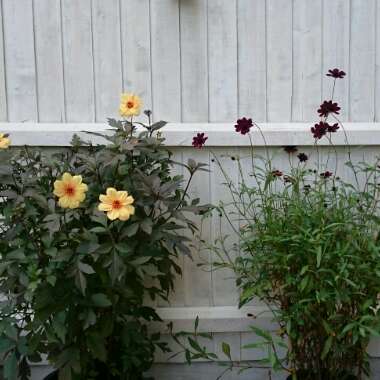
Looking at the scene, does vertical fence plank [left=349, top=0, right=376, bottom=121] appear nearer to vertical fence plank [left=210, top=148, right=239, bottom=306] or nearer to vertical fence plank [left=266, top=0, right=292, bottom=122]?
vertical fence plank [left=266, top=0, right=292, bottom=122]

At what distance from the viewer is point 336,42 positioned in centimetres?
267

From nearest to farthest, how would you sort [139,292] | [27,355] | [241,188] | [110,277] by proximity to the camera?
1. [110,277]
2. [27,355]
3. [139,292]
4. [241,188]

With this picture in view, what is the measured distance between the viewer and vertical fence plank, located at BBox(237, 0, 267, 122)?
265 cm

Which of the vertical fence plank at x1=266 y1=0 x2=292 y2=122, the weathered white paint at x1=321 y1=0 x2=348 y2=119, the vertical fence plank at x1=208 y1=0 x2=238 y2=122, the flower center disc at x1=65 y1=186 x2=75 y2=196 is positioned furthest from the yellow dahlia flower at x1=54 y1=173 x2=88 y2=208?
the weathered white paint at x1=321 y1=0 x2=348 y2=119

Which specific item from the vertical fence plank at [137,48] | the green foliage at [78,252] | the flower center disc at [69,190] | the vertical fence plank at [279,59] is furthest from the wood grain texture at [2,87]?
the vertical fence plank at [279,59]

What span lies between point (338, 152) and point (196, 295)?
0.91 m

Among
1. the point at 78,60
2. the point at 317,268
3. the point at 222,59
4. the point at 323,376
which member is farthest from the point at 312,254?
the point at 78,60

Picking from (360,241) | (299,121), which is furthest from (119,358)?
(299,121)

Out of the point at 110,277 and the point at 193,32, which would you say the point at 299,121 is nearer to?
the point at 193,32

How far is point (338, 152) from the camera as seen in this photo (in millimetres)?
2688

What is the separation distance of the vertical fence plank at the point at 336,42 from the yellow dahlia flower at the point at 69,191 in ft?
4.18

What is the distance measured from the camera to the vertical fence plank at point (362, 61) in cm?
266

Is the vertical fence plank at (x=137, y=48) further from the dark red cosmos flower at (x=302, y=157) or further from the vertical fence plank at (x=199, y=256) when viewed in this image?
the dark red cosmos flower at (x=302, y=157)

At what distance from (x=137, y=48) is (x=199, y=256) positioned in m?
0.97
